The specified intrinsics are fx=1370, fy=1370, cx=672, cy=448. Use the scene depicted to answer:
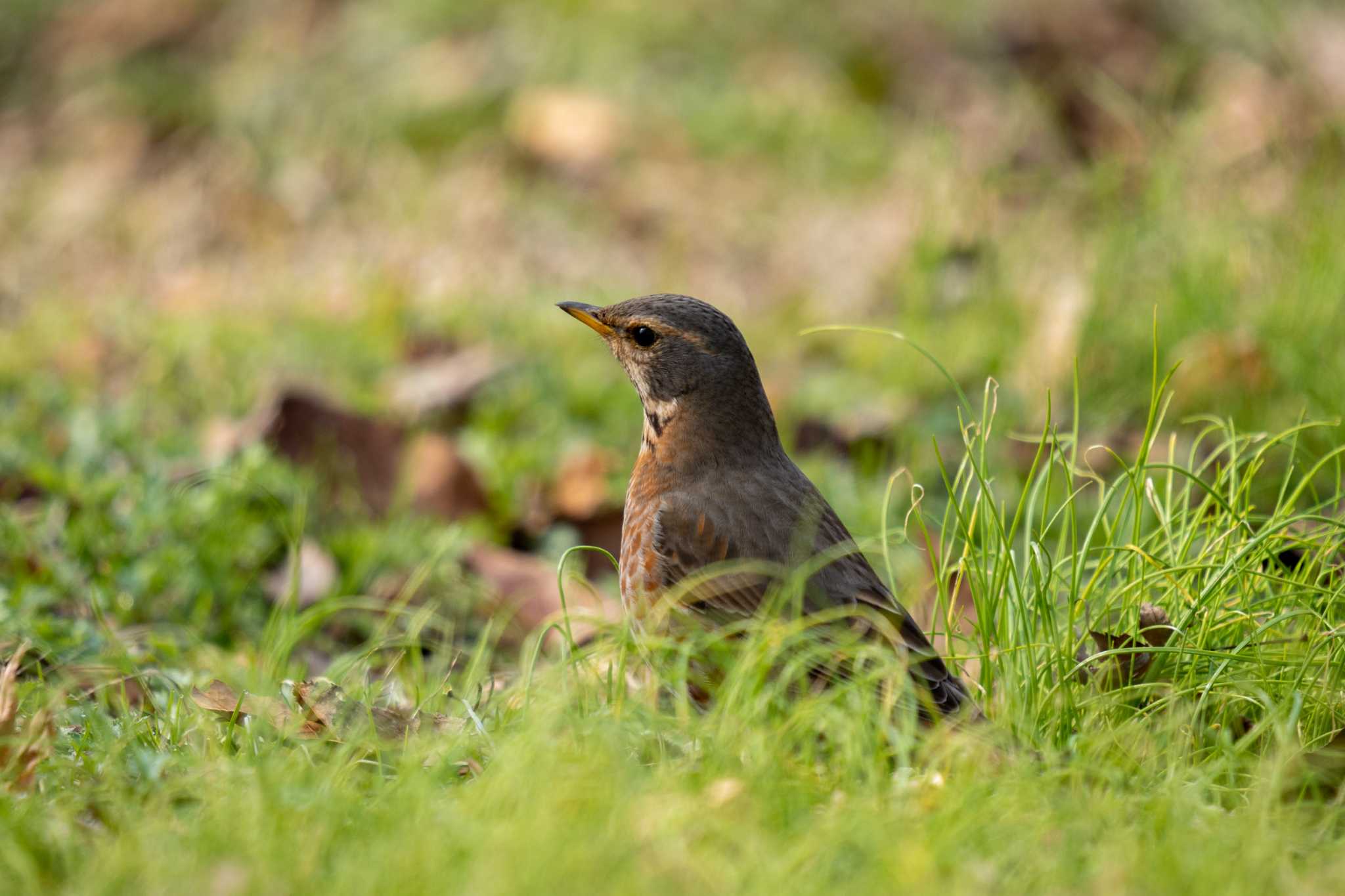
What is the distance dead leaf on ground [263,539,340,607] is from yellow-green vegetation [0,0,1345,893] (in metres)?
0.05

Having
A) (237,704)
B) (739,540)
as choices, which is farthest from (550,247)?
(237,704)

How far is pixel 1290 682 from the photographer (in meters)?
3.03

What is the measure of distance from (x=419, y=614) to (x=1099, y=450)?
2801 mm

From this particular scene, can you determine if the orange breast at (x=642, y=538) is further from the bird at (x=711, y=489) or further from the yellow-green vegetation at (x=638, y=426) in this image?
the yellow-green vegetation at (x=638, y=426)

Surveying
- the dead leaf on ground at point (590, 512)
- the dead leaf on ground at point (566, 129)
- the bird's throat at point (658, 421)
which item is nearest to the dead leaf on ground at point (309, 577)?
the dead leaf on ground at point (590, 512)

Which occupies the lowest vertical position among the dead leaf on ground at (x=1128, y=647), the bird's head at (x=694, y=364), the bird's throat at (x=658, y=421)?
the dead leaf on ground at (x=1128, y=647)

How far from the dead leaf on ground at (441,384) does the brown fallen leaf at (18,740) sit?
2792 millimetres

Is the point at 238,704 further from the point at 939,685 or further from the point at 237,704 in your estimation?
the point at 939,685

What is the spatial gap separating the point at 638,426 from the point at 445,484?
965 millimetres

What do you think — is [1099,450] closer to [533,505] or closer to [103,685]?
[533,505]

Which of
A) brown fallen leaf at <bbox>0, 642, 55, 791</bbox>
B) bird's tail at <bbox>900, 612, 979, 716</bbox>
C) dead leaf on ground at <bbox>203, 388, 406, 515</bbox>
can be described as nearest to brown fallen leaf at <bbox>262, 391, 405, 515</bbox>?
dead leaf on ground at <bbox>203, 388, 406, 515</bbox>

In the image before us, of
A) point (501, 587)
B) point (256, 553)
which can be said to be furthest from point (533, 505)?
point (256, 553)

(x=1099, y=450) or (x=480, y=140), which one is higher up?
(x=480, y=140)

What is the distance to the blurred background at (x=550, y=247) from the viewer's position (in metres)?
4.80
